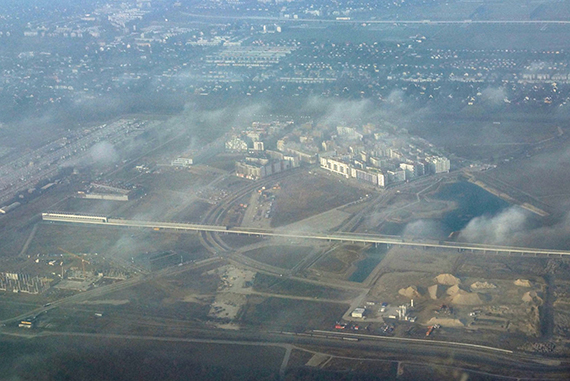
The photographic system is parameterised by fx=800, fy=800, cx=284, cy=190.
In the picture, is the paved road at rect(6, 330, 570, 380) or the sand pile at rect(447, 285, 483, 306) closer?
the paved road at rect(6, 330, 570, 380)

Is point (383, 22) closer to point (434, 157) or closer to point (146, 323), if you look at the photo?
point (434, 157)

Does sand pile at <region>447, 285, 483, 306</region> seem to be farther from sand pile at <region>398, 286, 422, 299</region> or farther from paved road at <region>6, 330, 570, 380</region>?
→ paved road at <region>6, 330, 570, 380</region>

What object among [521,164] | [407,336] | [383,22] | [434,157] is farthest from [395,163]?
[383,22]

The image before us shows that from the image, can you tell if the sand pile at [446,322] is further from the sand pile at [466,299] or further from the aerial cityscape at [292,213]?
the sand pile at [466,299]

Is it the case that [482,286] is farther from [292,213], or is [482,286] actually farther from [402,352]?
[292,213]

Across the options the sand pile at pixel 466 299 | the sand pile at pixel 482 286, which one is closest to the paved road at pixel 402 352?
the sand pile at pixel 466 299

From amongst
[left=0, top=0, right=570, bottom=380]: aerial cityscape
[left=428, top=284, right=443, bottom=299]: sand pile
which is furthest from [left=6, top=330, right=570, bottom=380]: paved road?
[left=428, top=284, right=443, bottom=299]: sand pile

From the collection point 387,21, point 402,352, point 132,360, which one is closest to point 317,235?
point 402,352
